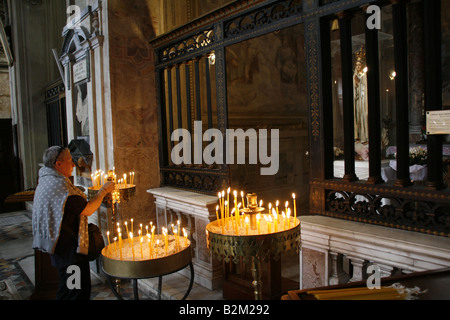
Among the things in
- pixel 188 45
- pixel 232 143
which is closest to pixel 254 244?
pixel 188 45

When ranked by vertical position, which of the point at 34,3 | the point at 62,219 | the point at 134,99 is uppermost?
the point at 34,3

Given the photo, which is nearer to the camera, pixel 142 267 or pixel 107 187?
pixel 142 267

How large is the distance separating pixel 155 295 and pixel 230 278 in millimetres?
1052

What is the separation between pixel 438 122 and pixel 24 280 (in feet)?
19.4

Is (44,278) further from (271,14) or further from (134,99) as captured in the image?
(271,14)

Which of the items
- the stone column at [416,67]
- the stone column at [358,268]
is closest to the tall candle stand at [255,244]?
the stone column at [358,268]

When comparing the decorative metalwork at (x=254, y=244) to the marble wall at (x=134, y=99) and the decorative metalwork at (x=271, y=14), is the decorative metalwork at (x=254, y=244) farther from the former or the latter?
the marble wall at (x=134, y=99)

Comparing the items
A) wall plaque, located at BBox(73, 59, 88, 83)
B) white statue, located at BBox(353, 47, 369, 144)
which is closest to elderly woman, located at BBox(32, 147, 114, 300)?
wall plaque, located at BBox(73, 59, 88, 83)

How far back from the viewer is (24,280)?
18.7ft

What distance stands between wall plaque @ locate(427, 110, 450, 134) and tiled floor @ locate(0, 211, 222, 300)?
306cm

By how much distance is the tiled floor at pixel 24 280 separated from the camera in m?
4.77

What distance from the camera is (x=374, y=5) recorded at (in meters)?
2.93

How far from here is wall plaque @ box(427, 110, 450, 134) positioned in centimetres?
260
